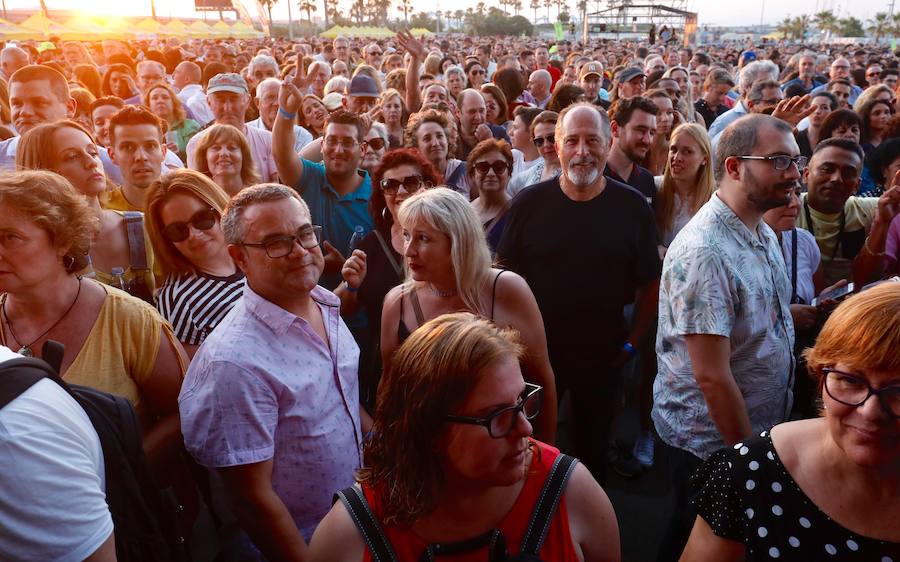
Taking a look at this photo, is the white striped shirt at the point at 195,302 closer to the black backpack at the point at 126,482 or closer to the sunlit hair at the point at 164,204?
the sunlit hair at the point at 164,204

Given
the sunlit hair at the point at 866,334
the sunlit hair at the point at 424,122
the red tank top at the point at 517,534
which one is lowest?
the red tank top at the point at 517,534

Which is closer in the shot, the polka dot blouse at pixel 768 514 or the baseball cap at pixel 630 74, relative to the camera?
the polka dot blouse at pixel 768 514

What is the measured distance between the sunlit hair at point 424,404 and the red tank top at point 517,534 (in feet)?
0.12

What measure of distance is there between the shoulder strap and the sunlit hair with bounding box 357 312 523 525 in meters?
2.16

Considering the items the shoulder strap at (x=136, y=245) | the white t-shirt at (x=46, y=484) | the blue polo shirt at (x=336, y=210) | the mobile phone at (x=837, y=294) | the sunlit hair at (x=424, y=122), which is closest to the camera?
the white t-shirt at (x=46, y=484)

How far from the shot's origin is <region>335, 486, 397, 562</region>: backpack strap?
59.6 inches

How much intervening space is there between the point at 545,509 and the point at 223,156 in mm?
3316

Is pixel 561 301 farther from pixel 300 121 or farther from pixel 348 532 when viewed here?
pixel 300 121

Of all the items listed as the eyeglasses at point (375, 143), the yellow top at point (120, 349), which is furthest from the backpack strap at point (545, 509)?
the eyeglasses at point (375, 143)

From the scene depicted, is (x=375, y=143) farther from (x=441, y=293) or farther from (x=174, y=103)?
(x=174, y=103)

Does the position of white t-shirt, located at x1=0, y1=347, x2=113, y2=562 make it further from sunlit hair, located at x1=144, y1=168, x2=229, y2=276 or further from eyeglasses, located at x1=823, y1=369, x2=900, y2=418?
eyeglasses, located at x1=823, y1=369, x2=900, y2=418

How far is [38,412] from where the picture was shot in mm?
1290

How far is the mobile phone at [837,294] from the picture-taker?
3025 mm

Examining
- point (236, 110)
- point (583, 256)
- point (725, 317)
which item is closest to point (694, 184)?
point (583, 256)
